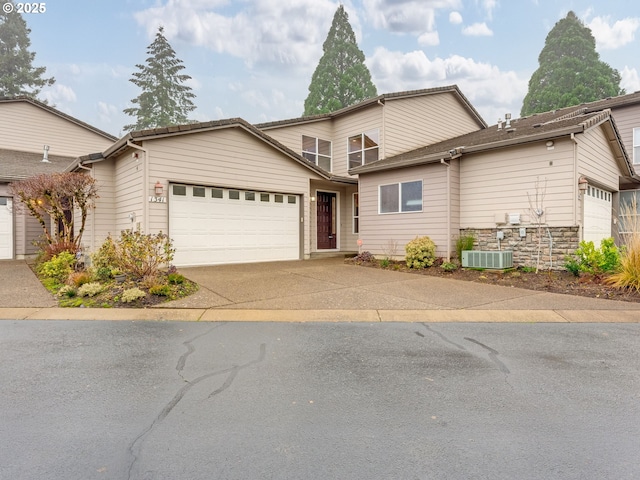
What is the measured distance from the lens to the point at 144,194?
374 inches

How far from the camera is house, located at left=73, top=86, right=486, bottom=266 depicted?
9.97 meters

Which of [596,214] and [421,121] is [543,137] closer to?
[596,214]

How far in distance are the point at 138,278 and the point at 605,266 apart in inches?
393

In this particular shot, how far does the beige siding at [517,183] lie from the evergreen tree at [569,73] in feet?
79.2

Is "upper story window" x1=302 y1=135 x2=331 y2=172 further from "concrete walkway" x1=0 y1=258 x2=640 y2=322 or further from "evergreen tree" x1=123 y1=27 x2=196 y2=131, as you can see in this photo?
"evergreen tree" x1=123 y1=27 x2=196 y2=131

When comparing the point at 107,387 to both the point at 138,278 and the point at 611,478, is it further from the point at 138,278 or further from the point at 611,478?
the point at 138,278

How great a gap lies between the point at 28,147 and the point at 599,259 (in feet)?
75.1

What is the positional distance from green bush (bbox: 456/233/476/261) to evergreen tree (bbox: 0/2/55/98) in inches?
1570

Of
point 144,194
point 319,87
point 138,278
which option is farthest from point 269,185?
point 319,87

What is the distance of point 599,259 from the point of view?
795cm

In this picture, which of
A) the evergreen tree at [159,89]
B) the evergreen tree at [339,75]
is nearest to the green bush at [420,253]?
the evergreen tree at [339,75]

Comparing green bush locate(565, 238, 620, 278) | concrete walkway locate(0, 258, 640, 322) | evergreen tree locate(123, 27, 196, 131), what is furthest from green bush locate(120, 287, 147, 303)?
evergreen tree locate(123, 27, 196, 131)

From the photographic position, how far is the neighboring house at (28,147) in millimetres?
13227

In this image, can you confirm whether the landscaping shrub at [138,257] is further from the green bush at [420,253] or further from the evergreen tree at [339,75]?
the evergreen tree at [339,75]
